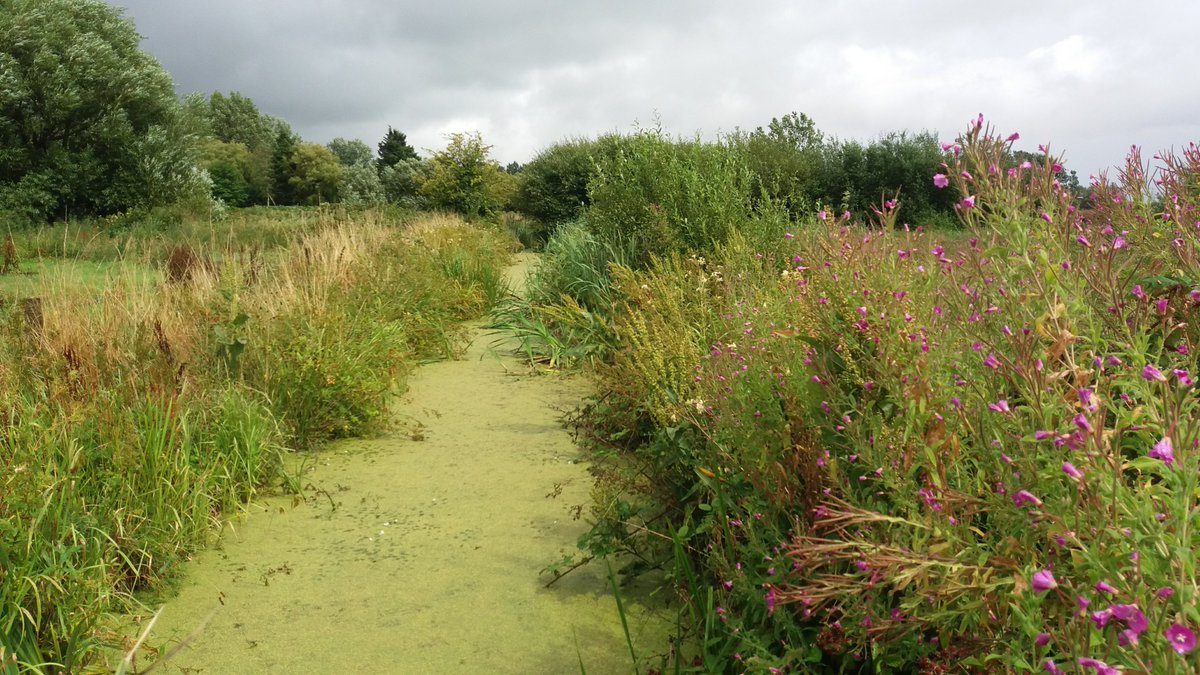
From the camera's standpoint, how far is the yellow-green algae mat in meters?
2.65

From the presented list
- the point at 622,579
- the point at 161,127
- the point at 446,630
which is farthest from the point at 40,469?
the point at 161,127

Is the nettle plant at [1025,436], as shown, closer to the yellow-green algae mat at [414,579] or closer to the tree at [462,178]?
the yellow-green algae mat at [414,579]

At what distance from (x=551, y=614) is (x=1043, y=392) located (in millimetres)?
2023

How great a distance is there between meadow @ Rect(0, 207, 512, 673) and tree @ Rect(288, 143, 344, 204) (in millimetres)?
50232

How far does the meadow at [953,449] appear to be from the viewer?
1.04 metres

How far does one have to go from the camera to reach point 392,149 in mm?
55125

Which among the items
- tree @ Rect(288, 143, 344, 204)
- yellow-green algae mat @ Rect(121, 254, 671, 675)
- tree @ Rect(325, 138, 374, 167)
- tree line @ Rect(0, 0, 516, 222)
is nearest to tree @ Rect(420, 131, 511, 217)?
tree line @ Rect(0, 0, 516, 222)

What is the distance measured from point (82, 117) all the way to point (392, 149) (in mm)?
32724

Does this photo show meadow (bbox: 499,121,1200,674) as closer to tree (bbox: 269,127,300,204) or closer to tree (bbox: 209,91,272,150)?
tree (bbox: 269,127,300,204)

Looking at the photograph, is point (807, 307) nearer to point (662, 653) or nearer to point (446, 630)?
point (662, 653)

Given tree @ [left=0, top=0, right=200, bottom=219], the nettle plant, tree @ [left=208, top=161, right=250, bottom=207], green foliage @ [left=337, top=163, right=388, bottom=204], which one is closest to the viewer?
the nettle plant

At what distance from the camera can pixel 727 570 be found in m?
2.38

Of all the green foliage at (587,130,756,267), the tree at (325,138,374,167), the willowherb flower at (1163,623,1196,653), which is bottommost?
the willowherb flower at (1163,623,1196,653)

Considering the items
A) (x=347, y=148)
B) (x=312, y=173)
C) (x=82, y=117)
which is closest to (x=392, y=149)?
(x=312, y=173)
